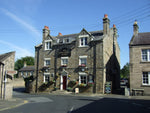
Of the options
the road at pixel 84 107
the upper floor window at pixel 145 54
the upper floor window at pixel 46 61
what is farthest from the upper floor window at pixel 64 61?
the road at pixel 84 107

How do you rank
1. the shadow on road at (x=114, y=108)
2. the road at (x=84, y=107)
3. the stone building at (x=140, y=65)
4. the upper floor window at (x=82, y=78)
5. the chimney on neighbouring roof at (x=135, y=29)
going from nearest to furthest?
the shadow on road at (x=114, y=108) → the road at (x=84, y=107) → the stone building at (x=140, y=65) → the chimney on neighbouring roof at (x=135, y=29) → the upper floor window at (x=82, y=78)

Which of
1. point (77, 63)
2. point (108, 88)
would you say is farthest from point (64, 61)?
point (108, 88)

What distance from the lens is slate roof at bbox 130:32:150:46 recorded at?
22781 mm

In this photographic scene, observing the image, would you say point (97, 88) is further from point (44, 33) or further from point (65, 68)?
point (44, 33)

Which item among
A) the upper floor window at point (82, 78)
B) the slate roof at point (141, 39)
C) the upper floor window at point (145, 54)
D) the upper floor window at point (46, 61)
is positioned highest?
the slate roof at point (141, 39)

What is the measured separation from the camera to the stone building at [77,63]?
25719 mm

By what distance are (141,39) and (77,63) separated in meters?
10.1

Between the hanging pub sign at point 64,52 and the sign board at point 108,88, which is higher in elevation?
the hanging pub sign at point 64,52

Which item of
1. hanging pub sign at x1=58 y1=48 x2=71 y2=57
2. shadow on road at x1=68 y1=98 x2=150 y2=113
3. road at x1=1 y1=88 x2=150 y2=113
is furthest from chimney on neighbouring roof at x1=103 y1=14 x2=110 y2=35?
shadow on road at x1=68 y1=98 x2=150 y2=113

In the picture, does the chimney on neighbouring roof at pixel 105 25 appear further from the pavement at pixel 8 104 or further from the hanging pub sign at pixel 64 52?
the pavement at pixel 8 104

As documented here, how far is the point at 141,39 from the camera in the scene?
2367 cm

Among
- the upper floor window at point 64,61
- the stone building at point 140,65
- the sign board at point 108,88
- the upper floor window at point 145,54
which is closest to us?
the stone building at point 140,65

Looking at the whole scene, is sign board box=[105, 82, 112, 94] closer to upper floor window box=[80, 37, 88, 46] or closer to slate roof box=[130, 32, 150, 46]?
slate roof box=[130, 32, 150, 46]

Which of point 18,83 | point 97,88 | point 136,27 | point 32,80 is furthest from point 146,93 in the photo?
point 18,83
